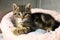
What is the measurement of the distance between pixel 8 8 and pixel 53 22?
1043 millimetres

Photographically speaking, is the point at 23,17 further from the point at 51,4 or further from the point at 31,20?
the point at 51,4

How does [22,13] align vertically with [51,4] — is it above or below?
below

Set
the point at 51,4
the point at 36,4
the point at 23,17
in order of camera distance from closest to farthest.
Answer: the point at 23,17 < the point at 51,4 < the point at 36,4

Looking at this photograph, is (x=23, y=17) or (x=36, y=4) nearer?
(x=23, y=17)

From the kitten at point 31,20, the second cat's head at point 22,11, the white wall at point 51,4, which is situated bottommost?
the kitten at point 31,20

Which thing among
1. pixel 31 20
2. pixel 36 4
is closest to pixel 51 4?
pixel 36 4

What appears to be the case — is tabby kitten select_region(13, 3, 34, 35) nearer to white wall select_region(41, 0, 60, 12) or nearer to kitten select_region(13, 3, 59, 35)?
kitten select_region(13, 3, 59, 35)

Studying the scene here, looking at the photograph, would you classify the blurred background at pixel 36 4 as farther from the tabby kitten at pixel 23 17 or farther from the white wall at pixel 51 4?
the tabby kitten at pixel 23 17

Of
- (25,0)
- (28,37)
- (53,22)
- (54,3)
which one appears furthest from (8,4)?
(28,37)

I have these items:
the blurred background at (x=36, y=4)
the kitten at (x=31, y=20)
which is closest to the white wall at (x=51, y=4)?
the blurred background at (x=36, y=4)

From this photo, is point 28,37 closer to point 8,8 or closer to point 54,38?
point 54,38

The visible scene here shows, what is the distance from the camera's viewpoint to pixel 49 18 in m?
1.63

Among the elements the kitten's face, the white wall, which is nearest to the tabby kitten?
the kitten's face

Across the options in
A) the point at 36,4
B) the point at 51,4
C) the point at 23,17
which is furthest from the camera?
the point at 36,4
